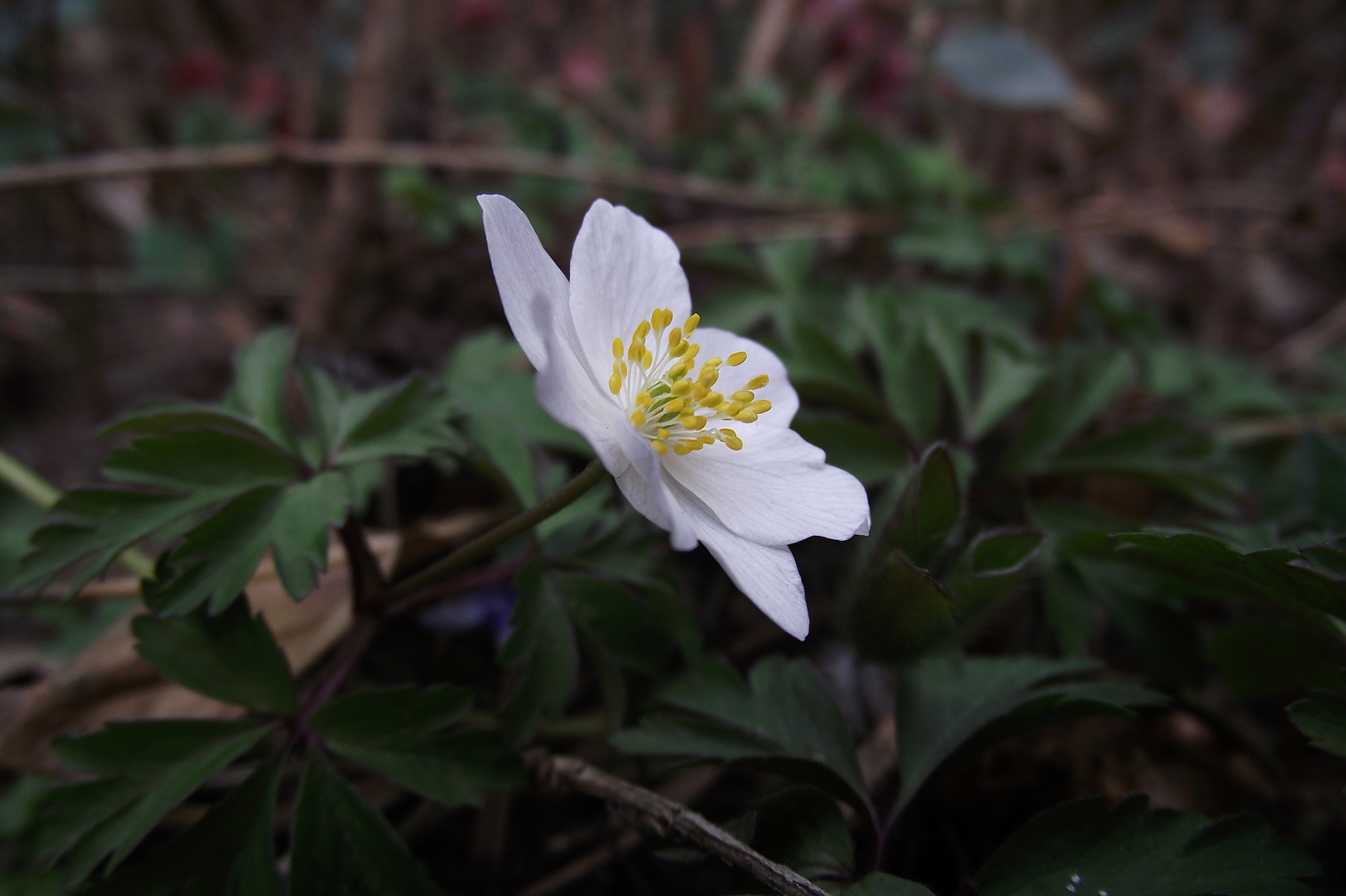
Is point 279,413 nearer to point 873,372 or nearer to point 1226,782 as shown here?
point 873,372

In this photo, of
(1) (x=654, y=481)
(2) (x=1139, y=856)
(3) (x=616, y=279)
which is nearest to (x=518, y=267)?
(3) (x=616, y=279)

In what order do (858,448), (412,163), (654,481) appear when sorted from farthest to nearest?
(412,163)
(858,448)
(654,481)

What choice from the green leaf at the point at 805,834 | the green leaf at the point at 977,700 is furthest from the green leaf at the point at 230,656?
the green leaf at the point at 977,700

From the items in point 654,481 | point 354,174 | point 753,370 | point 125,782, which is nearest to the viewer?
point 654,481

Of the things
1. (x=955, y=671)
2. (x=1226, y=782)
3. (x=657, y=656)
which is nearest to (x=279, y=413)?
(x=657, y=656)

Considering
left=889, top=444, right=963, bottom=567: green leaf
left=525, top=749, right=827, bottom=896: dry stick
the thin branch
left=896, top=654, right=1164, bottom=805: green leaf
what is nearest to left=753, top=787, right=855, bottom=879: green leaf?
left=525, top=749, right=827, bottom=896: dry stick

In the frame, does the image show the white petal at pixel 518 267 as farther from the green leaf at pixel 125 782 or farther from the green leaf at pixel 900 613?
the green leaf at pixel 125 782

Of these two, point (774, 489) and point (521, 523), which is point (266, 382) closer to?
point (521, 523)
